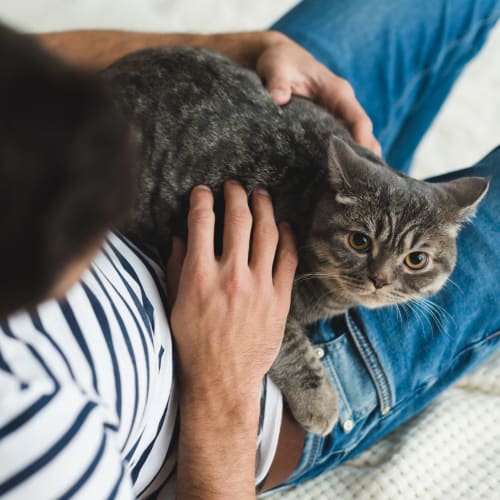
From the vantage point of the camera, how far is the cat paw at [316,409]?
3.20 ft

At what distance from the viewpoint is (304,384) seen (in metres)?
1.01

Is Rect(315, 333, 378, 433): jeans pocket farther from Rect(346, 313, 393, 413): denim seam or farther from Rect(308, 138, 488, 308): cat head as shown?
Rect(308, 138, 488, 308): cat head

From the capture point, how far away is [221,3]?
7.09ft

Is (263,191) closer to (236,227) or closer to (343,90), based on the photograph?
(236,227)

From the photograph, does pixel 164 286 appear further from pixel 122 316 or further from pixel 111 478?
pixel 111 478

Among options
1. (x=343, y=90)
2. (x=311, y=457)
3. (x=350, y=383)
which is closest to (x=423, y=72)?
(x=343, y=90)

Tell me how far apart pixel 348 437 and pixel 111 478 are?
592mm

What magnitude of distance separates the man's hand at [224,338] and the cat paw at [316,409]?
0.12m

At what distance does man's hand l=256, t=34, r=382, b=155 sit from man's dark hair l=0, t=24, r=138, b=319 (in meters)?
0.87

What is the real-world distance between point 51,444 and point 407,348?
0.73m

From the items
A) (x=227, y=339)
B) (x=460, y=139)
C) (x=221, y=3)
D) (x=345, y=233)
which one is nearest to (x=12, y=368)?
(x=227, y=339)

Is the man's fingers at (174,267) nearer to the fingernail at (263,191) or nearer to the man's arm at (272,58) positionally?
the fingernail at (263,191)

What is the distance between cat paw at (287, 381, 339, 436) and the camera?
3.20 ft

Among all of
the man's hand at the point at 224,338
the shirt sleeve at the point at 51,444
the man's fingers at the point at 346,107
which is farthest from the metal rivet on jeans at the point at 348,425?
the man's fingers at the point at 346,107
